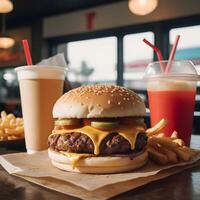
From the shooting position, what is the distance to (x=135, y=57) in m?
6.98

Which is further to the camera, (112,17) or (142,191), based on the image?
(112,17)

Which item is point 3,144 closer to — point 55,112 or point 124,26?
point 55,112

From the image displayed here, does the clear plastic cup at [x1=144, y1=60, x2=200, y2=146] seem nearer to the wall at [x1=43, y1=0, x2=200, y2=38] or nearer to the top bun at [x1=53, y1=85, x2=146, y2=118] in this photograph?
the top bun at [x1=53, y1=85, x2=146, y2=118]

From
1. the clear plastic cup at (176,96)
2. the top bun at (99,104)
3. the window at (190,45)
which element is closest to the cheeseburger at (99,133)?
the top bun at (99,104)

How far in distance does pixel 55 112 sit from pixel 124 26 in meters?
6.04

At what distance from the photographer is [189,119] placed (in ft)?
5.30

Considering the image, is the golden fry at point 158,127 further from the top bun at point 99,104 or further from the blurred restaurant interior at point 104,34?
the blurred restaurant interior at point 104,34

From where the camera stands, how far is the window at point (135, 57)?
6785 millimetres

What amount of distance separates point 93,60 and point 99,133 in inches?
270

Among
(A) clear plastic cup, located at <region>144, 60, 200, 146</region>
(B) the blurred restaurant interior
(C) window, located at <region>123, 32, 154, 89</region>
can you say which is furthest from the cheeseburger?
(C) window, located at <region>123, 32, 154, 89</region>

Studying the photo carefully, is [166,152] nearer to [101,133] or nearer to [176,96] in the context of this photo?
[101,133]

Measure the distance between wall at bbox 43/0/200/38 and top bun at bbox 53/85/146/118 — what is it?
5.42m

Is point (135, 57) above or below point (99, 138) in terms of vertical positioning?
above

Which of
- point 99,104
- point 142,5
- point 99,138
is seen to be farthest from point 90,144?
point 142,5
